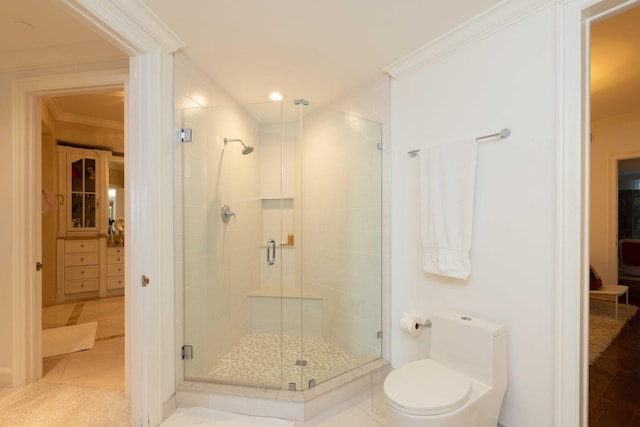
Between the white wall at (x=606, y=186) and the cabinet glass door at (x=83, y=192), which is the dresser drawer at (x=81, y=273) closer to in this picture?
the cabinet glass door at (x=83, y=192)

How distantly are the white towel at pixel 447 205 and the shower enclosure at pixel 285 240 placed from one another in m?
0.50

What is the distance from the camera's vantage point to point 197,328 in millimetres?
2176

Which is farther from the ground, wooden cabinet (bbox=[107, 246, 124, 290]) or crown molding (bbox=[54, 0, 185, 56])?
crown molding (bbox=[54, 0, 185, 56])

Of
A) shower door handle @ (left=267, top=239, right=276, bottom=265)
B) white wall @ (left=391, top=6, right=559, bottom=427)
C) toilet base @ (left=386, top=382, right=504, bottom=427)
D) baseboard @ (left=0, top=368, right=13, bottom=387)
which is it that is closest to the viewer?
toilet base @ (left=386, top=382, right=504, bottom=427)

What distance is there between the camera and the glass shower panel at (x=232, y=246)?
83.2 inches

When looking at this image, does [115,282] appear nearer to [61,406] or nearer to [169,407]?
[61,406]

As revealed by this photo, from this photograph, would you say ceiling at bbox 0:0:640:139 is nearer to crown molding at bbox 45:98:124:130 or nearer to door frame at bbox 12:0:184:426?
door frame at bbox 12:0:184:426

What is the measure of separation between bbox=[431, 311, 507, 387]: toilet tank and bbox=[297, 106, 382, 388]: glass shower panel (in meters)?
0.71

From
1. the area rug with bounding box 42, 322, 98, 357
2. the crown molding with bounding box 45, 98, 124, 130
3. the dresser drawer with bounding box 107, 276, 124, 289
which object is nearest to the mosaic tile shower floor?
the area rug with bounding box 42, 322, 98, 357

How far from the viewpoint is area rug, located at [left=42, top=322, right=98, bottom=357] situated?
275cm

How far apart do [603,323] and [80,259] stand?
6713 mm

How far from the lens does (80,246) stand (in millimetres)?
4379

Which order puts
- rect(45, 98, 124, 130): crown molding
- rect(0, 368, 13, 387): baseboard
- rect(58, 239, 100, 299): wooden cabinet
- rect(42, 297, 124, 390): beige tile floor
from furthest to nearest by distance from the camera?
rect(58, 239, 100, 299): wooden cabinet
rect(45, 98, 124, 130): crown molding
rect(42, 297, 124, 390): beige tile floor
rect(0, 368, 13, 387): baseboard

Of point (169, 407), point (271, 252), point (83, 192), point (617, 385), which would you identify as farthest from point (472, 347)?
point (83, 192)
